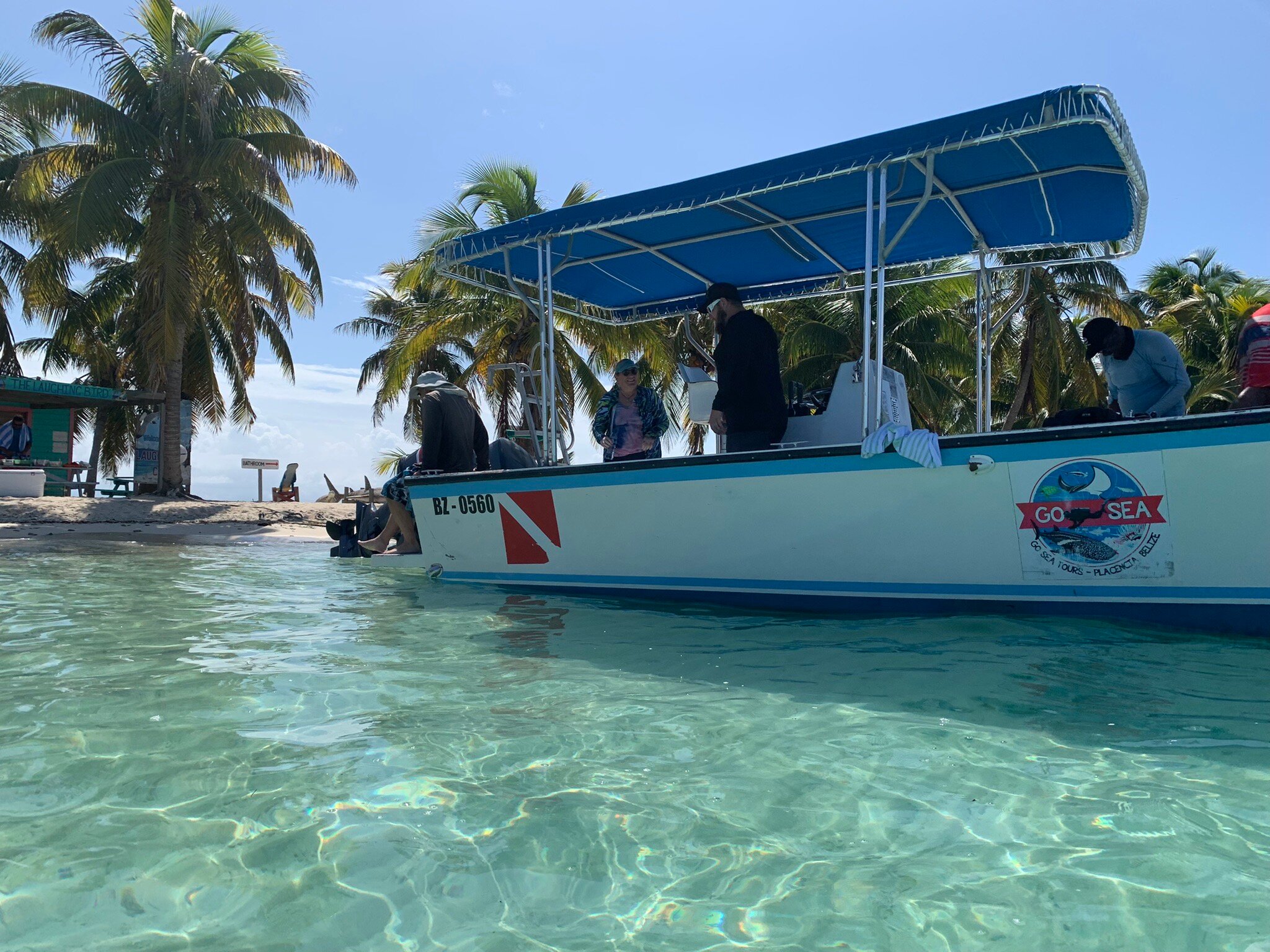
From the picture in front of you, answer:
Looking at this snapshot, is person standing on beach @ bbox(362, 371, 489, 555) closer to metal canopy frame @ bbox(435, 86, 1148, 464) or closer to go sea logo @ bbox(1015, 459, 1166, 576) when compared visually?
metal canopy frame @ bbox(435, 86, 1148, 464)

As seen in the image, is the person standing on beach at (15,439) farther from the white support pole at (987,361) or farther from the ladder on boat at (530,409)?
the white support pole at (987,361)

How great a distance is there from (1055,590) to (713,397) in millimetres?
2760

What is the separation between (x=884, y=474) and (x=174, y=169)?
62.8ft

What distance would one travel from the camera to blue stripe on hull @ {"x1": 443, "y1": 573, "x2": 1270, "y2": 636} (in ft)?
14.4

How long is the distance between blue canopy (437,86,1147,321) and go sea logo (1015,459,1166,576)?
164cm

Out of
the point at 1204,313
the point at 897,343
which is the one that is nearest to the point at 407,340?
the point at 897,343

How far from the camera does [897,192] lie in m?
5.90

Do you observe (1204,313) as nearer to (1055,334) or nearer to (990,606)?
(1055,334)

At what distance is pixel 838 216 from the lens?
6.50 meters

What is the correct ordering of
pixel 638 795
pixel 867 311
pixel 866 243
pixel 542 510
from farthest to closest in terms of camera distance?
pixel 542 510, pixel 867 311, pixel 866 243, pixel 638 795

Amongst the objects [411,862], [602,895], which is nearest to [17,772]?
[411,862]

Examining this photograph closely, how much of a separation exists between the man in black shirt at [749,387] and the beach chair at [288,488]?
73.9 ft

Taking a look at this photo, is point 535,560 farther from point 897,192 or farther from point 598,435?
point 897,192

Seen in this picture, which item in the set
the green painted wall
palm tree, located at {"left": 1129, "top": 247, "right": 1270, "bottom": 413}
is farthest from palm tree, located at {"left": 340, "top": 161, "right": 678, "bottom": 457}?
palm tree, located at {"left": 1129, "top": 247, "right": 1270, "bottom": 413}
